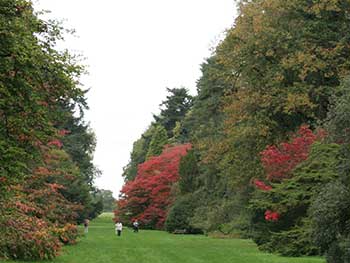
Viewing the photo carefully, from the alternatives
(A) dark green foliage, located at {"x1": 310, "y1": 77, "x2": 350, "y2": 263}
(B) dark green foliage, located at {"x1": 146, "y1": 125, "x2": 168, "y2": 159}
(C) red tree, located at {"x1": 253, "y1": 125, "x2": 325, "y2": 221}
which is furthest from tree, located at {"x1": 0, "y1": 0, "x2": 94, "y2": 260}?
(B) dark green foliage, located at {"x1": 146, "y1": 125, "x2": 168, "y2": 159}

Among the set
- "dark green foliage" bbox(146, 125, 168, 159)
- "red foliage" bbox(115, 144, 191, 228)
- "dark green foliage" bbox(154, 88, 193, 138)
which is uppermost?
"dark green foliage" bbox(154, 88, 193, 138)

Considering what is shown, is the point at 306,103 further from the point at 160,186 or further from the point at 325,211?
the point at 160,186

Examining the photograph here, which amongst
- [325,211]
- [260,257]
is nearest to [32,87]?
[325,211]

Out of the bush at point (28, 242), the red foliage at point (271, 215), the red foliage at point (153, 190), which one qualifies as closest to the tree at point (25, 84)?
the bush at point (28, 242)

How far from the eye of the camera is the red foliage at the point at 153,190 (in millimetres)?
59375

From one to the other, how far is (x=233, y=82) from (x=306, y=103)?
7182mm

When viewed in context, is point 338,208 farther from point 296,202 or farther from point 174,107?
point 174,107

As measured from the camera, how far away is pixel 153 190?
195 feet

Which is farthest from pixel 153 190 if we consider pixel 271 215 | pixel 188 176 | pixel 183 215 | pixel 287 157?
pixel 271 215

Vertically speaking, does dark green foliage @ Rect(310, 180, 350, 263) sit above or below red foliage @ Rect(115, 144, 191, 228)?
below

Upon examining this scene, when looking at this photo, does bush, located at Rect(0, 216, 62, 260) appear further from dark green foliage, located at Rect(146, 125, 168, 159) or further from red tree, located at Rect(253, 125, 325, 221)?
dark green foliage, located at Rect(146, 125, 168, 159)

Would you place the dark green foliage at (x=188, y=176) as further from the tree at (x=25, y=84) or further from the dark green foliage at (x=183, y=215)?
the tree at (x=25, y=84)

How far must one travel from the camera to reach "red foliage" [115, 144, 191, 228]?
195 feet

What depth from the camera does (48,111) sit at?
14445 millimetres
